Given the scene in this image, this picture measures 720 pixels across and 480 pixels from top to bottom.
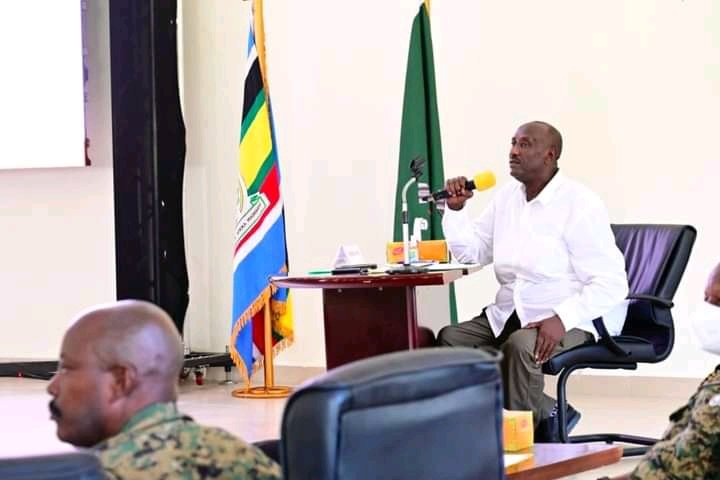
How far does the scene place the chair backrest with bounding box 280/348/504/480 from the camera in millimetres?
1409

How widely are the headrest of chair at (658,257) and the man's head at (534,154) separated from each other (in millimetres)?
474

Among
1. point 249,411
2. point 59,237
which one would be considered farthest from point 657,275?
point 59,237

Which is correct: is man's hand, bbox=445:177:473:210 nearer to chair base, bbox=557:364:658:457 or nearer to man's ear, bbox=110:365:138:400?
chair base, bbox=557:364:658:457

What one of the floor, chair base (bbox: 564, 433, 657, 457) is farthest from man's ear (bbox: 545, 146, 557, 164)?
the floor

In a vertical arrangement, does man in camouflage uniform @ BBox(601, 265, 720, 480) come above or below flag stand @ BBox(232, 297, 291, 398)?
above

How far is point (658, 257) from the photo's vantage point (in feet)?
15.3

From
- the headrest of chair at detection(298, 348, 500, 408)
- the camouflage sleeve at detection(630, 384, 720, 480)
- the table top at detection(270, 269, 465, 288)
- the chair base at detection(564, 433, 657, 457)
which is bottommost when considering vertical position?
the chair base at detection(564, 433, 657, 457)

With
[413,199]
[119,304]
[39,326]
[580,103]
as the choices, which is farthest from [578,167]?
[119,304]

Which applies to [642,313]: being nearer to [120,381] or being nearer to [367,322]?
[367,322]

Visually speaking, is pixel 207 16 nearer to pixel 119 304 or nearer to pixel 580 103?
pixel 580 103

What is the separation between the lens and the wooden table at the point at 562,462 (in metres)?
2.91

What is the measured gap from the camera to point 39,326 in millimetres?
7750

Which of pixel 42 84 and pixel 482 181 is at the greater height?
pixel 42 84

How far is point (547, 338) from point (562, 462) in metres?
1.36
